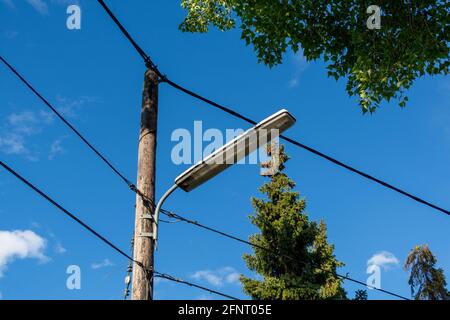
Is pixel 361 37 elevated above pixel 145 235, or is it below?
above

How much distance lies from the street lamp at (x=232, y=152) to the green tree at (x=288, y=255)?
15583 mm

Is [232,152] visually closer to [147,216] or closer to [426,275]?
[147,216]

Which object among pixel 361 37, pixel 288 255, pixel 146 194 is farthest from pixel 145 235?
pixel 288 255

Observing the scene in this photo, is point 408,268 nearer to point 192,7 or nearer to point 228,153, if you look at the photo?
point 192,7

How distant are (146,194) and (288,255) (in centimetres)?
1634

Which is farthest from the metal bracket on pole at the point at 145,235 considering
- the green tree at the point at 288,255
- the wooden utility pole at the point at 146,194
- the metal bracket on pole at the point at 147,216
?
the green tree at the point at 288,255

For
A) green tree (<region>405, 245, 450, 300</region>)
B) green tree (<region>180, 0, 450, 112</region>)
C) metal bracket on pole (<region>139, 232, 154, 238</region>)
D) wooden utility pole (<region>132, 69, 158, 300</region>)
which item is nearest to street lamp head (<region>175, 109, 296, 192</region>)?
wooden utility pole (<region>132, 69, 158, 300</region>)

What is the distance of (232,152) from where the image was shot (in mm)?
6355

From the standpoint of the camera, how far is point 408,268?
3291 centimetres

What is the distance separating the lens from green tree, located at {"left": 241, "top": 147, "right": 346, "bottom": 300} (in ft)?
70.6

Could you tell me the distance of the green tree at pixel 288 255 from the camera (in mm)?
21531

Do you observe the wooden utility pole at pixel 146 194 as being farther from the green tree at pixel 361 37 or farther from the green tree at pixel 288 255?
the green tree at pixel 288 255
